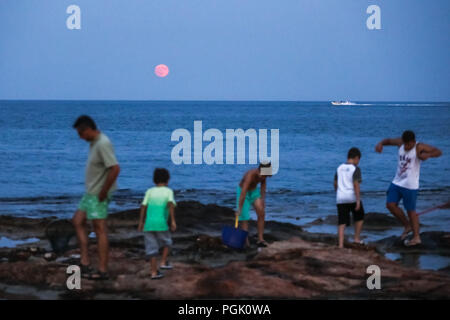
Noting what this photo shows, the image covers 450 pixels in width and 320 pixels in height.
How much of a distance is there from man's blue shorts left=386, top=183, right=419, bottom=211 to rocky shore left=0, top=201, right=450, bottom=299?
0.69 m

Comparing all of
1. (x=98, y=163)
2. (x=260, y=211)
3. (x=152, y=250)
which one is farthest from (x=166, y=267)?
(x=260, y=211)

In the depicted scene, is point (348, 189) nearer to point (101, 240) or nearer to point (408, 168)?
point (408, 168)

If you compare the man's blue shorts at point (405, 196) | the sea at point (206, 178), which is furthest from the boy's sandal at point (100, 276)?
the sea at point (206, 178)

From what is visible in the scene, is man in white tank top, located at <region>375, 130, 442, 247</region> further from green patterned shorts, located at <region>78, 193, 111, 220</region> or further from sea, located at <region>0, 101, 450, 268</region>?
green patterned shorts, located at <region>78, 193, 111, 220</region>

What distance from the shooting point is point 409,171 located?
33.0 ft

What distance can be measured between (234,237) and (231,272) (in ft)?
5.40

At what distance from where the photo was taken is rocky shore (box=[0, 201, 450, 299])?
7.25 meters

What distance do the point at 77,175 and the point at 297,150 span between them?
2108 centimetres

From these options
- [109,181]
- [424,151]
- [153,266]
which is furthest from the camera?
[424,151]

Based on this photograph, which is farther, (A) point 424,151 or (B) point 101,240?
(A) point 424,151

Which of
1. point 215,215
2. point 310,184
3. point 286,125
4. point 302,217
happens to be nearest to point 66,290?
point 215,215

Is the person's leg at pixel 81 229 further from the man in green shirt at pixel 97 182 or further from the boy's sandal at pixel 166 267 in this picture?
the boy's sandal at pixel 166 267

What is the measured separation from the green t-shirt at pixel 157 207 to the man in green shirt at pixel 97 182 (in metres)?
0.50
